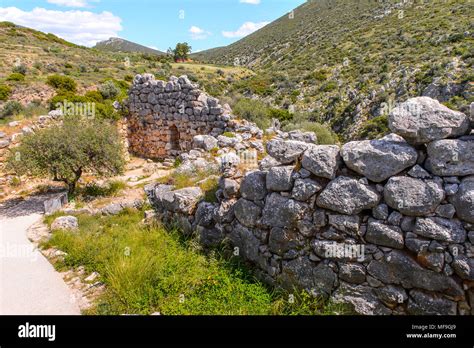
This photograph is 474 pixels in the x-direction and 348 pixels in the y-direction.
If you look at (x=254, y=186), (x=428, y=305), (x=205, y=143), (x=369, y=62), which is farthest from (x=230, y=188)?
(x=369, y=62)

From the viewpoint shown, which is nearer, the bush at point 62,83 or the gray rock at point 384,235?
the gray rock at point 384,235

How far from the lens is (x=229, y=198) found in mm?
5457

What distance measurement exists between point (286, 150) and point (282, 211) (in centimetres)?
88

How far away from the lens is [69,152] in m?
8.27

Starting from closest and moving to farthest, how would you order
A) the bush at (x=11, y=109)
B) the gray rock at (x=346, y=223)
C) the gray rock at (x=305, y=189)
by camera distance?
the gray rock at (x=346, y=223), the gray rock at (x=305, y=189), the bush at (x=11, y=109)

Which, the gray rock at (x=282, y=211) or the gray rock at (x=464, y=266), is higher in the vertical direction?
the gray rock at (x=282, y=211)

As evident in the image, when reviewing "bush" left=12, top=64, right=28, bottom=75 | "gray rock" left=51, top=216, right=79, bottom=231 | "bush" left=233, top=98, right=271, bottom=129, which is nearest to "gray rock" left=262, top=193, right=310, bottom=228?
"gray rock" left=51, top=216, right=79, bottom=231

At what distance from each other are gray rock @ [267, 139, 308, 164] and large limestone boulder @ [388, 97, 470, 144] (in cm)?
126

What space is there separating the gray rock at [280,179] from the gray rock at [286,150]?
0.16 m

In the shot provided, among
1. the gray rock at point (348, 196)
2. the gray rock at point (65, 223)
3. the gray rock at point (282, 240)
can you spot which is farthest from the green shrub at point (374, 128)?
the gray rock at point (65, 223)

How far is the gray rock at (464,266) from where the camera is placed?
132 inches

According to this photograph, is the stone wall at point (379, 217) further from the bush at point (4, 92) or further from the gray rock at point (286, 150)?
the bush at point (4, 92)

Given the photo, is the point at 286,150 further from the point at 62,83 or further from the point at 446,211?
the point at 62,83

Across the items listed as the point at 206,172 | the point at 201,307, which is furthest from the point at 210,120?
the point at 201,307
